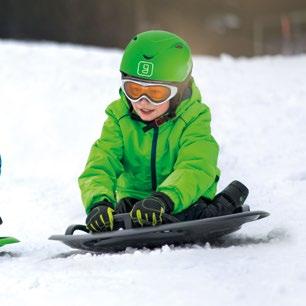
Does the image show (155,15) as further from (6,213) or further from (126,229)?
(126,229)

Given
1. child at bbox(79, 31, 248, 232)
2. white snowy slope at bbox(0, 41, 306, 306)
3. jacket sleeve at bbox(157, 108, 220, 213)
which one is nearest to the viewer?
white snowy slope at bbox(0, 41, 306, 306)

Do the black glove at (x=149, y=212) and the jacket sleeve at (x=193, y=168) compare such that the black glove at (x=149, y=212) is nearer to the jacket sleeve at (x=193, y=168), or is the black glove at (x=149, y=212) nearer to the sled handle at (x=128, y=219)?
the sled handle at (x=128, y=219)

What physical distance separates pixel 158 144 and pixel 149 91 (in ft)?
1.03

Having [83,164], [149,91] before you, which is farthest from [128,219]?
[83,164]

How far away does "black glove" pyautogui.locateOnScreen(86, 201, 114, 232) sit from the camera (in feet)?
13.9

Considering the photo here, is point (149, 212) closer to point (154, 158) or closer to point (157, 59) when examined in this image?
point (154, 158)

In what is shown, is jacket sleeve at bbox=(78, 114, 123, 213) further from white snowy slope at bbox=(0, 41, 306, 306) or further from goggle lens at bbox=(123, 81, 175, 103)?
white snowy slope at bbox=(0, 41, 306, 306)

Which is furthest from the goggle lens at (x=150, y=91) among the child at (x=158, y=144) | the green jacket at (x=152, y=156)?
the green jacket at (x=152, y=156)

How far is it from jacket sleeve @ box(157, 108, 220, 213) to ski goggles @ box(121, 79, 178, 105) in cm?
22

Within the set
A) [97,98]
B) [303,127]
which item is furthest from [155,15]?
[303,127]

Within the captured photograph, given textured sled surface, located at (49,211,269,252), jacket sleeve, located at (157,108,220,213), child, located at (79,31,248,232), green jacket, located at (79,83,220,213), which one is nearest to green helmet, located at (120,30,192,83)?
child, located at (79,31,248,232)

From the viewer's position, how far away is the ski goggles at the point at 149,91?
4.48 m

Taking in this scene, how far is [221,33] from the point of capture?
24.3 meters

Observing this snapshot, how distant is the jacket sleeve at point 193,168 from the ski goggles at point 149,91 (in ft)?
0.72
